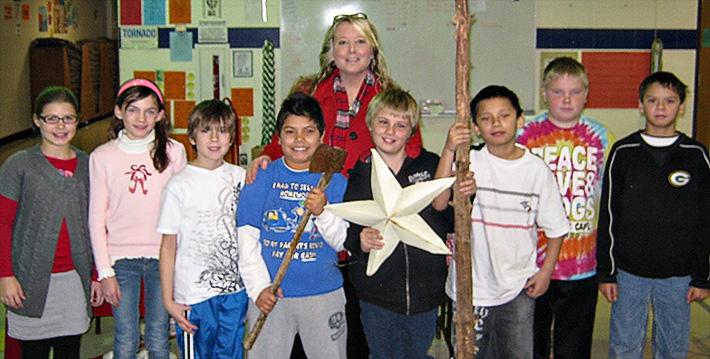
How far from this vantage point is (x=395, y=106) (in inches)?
90.8

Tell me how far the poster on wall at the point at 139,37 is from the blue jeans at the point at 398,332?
3.35 metres

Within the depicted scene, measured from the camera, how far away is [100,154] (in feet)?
8.17

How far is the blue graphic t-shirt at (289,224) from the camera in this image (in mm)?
2289

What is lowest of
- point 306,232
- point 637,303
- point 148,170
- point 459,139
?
point 637,303

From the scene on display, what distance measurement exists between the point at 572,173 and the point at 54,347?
180 centimetres

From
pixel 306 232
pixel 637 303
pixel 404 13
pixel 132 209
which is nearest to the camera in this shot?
pixel 306 232

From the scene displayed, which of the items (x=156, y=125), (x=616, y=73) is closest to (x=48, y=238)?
(x=156, y=125)

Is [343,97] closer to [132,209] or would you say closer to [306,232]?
[306,232]

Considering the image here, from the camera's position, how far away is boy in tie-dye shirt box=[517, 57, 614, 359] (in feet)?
8.54

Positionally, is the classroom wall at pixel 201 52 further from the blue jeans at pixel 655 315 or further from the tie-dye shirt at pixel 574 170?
the blue jeans at pixel 655 315

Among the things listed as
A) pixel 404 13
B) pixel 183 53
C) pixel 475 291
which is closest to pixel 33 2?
pixel 183 53

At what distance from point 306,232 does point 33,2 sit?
30.6 ft

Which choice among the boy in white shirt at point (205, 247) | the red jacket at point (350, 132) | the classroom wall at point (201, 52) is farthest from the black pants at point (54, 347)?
the classroom wall at point (201, 52)

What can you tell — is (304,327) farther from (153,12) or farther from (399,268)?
(153,12)
